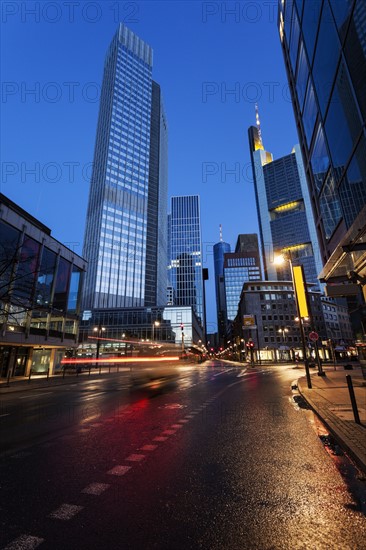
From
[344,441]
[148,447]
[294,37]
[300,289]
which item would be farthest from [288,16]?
[148,447]

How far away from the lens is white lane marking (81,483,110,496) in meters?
3.94

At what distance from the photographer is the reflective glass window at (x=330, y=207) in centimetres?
1415

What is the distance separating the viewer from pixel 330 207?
15547 millimetres

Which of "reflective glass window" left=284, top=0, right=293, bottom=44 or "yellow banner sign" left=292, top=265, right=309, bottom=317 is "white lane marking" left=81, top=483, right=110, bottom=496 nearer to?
"yellow banner sign" left=292, top=265, right=309, bottom=317

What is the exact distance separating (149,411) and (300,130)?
78.0ft

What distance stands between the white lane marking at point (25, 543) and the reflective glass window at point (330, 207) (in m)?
15.5

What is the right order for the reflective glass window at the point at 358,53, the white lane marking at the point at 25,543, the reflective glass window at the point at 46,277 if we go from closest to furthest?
A: the white lane marking at the point at 25,543 < the reflective glass window at the point at 358,53 < the reflective glass window at the point at 46,277

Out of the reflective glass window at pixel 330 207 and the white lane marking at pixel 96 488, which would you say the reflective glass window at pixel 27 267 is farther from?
the white lane marking at pixel 96 488

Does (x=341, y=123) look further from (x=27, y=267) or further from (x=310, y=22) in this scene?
(x=27, y=267)

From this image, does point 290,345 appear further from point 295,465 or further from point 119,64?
point 119,64

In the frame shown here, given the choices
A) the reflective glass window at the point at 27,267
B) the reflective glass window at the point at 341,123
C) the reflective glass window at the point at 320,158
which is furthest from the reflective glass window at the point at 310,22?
the reflective glass window at the point at 27,267

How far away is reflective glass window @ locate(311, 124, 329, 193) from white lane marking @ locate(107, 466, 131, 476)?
16056 mm

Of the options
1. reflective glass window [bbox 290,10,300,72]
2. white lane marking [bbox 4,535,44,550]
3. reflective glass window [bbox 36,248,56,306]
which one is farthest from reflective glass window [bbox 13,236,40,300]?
white lane marking [bbox 4,535,44,550]

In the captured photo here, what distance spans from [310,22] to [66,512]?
21.9 meters
